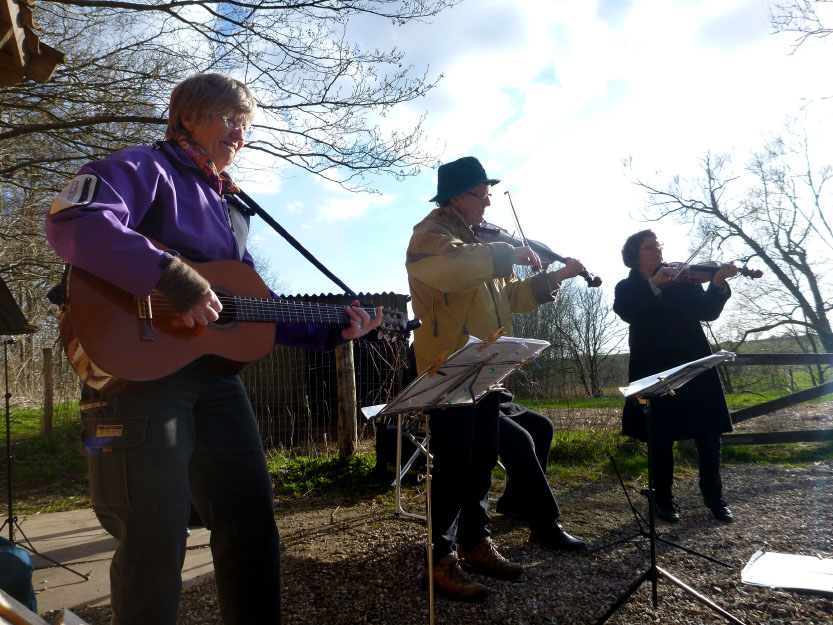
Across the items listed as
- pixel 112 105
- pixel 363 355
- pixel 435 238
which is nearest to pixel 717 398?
pixel 435 238

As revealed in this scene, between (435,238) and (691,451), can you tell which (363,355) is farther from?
(435,238)

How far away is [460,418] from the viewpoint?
2.89 m

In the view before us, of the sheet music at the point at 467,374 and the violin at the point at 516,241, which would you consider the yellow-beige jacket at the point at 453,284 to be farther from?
the sheet music at the point at 467,374

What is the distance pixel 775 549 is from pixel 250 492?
3370 millimetres

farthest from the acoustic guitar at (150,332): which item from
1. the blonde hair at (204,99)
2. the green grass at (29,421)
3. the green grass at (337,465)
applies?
the green grass at (29,421)

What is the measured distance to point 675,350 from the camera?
4301mm

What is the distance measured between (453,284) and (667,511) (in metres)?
2.69

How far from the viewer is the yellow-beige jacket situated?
2.78m

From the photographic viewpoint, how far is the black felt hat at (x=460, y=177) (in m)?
3.11

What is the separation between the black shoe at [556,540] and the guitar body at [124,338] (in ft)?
8.36

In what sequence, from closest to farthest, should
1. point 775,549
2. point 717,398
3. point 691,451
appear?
point 775,549 → point 717,398 → point 691,451

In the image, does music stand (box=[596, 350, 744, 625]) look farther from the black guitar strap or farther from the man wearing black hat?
the black guitar strap

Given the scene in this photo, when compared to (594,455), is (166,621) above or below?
above

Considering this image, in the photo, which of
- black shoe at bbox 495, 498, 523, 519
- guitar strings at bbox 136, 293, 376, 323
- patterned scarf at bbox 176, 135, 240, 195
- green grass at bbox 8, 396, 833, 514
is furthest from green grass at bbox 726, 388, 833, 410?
patterned scarf at bbox 176, 135, 240, 195
